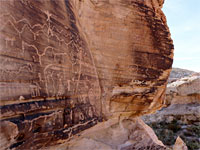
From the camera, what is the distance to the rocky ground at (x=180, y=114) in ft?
32.4

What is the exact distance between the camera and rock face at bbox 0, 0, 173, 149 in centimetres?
141

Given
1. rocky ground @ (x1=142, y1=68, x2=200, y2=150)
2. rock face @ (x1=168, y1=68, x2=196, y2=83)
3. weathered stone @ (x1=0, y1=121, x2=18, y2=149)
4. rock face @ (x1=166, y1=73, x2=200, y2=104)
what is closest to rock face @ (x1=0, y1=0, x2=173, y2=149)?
weathered stone @ (x1=0, y1=121, x2=18, y2=149)

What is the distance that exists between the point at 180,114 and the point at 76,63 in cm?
1029

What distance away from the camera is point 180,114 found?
10781 millimetres

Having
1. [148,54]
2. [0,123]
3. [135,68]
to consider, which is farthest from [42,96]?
[148,54]

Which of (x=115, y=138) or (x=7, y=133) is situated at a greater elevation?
(x=7, y=133)

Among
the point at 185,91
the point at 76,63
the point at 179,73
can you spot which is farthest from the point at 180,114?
the point at 179,73

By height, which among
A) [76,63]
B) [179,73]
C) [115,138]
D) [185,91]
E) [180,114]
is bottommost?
[180,114]

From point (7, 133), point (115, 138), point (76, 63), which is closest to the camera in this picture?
point (7, 133)

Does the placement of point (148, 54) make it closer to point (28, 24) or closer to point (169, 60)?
point (169, 60)

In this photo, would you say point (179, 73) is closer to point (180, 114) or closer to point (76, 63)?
point (180, 114)

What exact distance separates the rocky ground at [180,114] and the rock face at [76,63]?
7.39 m

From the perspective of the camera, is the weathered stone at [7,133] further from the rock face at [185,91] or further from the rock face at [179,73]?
the rock face at [179,73]

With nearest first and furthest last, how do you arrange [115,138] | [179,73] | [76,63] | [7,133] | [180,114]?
[7,133], [76,63], [115,138], [180,114], [179,73]
